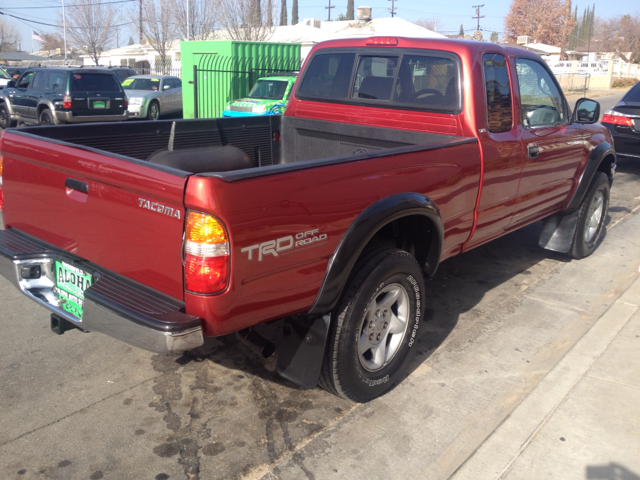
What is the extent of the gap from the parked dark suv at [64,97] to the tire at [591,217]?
12317 mm

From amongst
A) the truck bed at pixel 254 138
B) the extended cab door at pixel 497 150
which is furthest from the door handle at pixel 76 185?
the extended cab door at pixel 497 150

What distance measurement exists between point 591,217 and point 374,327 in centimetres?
363

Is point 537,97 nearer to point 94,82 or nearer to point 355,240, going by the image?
point 355,240

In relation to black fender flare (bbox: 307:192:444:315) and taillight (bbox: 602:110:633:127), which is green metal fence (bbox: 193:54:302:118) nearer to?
taillight (bbox: 602:110:633:127)

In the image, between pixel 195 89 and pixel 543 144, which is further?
pixel 195 89

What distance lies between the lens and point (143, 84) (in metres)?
19.2

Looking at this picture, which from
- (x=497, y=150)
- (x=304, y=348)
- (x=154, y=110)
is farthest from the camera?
(x=154, y=110)

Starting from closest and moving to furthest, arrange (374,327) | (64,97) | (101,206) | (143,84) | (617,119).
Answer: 1. (101,206)
2. (374,327)
3. (617,119)
4. (64,97)
5. (143,84)

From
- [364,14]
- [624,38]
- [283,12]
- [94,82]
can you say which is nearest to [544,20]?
[624,38]

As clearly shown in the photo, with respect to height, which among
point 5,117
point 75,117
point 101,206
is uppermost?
point 101,206

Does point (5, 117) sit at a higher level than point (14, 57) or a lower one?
lower

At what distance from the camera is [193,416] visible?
125 inches

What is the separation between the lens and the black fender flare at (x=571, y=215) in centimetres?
537

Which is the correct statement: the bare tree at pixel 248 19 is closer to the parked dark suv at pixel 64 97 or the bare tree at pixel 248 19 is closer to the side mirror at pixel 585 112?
the parked dark suv at pixel 64 97
